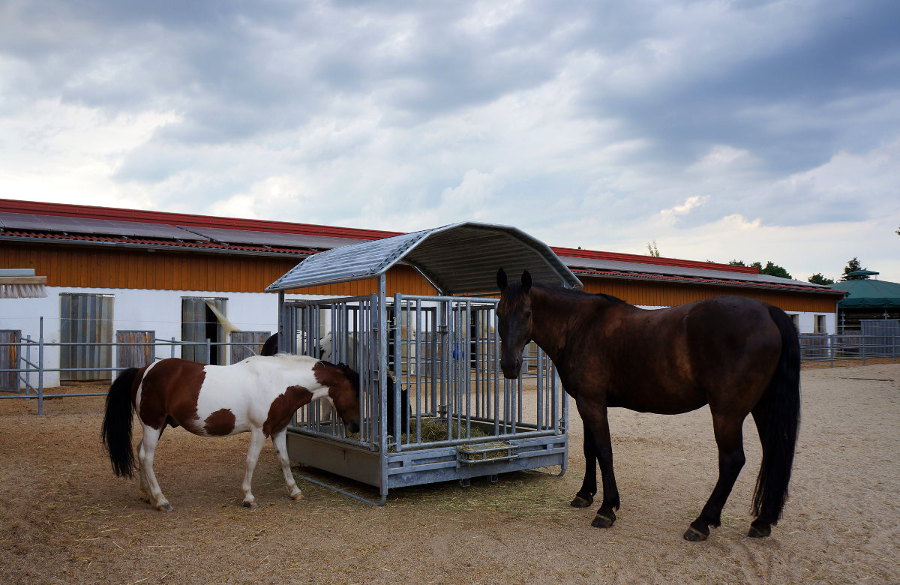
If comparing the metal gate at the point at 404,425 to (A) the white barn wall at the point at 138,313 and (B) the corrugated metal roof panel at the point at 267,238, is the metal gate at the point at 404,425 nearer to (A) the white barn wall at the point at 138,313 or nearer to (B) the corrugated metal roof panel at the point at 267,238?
(A) the white barn wall at the point at 138,313

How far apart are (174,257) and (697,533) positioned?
12983 mm

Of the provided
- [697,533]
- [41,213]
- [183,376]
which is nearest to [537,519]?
[697,533]

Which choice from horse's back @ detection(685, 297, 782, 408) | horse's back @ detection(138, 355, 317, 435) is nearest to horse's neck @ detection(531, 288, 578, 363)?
horse's back @ detection(685, 297, 782, 408)

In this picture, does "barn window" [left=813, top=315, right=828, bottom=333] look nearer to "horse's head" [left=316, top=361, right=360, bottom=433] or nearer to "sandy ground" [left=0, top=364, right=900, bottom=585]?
"sandy ground" [left=0, top=364, right=900, bottom=585]

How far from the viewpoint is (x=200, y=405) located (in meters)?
5.56

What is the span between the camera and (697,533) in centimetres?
469

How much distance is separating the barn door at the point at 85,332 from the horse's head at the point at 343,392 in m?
9.73

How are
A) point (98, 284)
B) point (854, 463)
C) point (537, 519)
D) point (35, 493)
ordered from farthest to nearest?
1. point (98, 284)
2. point (854, 463)
3. point (35, 493)
4. point (537, 519)

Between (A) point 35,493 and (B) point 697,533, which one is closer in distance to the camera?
(B) point 697,533

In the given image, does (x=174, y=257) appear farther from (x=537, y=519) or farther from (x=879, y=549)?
(x=879, y=549)

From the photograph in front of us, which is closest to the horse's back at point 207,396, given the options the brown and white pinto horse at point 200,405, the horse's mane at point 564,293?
the brown and white pinto horse at point 200,405

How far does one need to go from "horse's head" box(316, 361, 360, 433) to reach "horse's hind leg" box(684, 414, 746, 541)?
293 cm

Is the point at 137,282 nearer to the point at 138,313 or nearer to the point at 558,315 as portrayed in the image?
the point at 138,313

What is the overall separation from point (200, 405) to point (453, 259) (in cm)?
326
